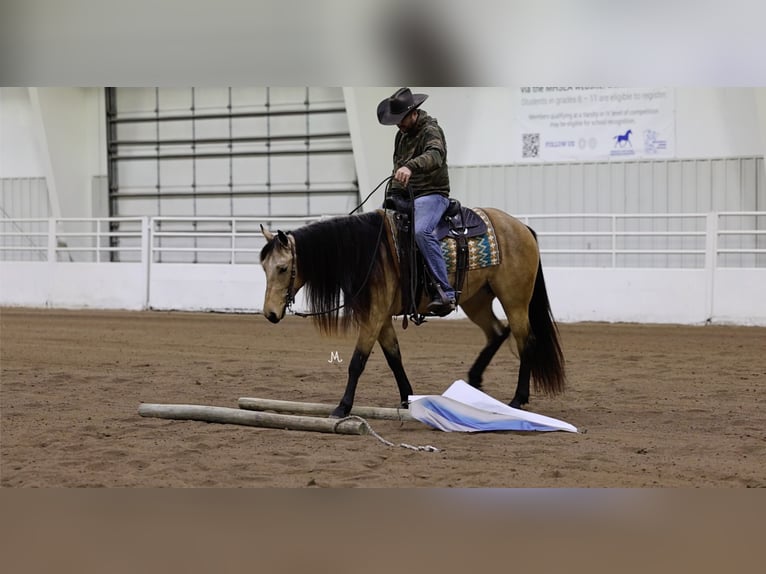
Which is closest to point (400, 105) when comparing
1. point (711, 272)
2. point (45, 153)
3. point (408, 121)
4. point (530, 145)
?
point (408, 121)

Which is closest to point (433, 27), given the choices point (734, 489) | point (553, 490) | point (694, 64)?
point (694, 64)

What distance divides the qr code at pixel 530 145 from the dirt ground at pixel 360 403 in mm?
5075

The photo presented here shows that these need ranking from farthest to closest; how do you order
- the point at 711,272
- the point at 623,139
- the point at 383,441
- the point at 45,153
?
the point at 45,153 → the point at 623,139 → the point at 711,272 → the point at 383,441

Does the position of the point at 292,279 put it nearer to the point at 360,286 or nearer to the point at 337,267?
the point at 337,267

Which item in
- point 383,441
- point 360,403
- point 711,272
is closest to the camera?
point 383,441

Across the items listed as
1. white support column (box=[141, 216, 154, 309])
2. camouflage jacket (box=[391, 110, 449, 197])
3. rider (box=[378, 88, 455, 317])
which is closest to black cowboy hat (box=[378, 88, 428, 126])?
rider (box=[378, 88, 455, 317])

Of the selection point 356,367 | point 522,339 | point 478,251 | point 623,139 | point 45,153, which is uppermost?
point 45,153

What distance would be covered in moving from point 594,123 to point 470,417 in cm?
1084

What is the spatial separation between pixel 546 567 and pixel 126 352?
285 inches

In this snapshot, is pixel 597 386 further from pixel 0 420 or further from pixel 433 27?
pixel 433 27

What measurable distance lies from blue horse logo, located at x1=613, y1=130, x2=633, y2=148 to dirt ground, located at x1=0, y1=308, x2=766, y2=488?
4565 mm

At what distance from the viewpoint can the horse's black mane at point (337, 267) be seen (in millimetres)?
5039

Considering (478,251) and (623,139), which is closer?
(478,251)

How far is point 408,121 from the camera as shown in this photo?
519 cm
